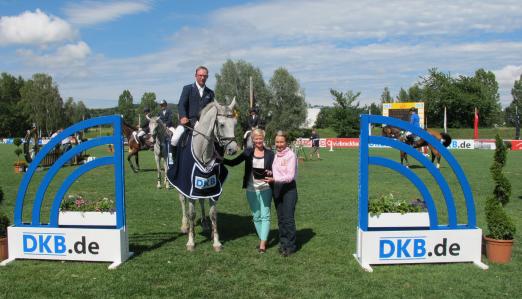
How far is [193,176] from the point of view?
6344 mm

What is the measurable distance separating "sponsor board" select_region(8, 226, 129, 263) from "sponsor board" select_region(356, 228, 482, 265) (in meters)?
3.45

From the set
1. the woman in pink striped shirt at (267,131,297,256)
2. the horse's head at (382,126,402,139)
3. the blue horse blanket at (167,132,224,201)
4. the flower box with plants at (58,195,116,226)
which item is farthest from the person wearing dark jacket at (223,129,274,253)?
the horse's head at (382,126,402,139)

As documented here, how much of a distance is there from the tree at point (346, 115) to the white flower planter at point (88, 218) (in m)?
52.1

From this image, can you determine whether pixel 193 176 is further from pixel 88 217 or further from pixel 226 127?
pixel 88 217

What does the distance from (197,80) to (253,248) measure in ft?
9.47

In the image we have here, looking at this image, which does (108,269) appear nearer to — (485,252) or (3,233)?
(3,233)

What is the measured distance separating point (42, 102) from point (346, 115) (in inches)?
2239

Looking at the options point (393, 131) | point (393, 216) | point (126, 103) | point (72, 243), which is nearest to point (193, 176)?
point (72, 243)

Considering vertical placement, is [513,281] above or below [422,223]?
below

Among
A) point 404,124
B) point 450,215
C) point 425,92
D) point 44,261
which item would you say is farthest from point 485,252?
point 425,92

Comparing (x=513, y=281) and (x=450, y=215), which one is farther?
(x=450, y=215)

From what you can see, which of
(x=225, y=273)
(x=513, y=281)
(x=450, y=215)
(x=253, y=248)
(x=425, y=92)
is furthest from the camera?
(x=425, y=92)

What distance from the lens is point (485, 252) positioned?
6.21 m

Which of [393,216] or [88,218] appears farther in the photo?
[88,218]
